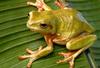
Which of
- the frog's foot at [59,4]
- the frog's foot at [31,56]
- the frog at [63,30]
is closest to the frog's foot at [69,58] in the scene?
the frog at [63,30]

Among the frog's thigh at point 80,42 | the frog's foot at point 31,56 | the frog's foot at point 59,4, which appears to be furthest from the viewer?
the frog's foot at point 59,4

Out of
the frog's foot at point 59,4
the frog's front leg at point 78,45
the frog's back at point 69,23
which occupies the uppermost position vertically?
the frog's foot at point 59,4

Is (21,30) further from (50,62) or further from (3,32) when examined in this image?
(50,62)

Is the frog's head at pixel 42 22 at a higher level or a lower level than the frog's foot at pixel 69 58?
higher

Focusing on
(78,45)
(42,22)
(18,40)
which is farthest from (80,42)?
(18,40)

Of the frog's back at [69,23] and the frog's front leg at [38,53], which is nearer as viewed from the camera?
the frog's front leg at [38,53]

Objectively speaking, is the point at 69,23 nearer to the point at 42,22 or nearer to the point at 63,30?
the point at 63,30

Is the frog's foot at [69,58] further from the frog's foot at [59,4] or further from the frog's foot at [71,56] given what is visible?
the frog's foot at [59,4]

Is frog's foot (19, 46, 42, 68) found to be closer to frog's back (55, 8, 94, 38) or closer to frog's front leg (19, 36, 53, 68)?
frog's front leg (19, 36, 53, 68)

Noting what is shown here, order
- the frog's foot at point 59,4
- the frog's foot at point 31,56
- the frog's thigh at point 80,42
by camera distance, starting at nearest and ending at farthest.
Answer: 1. the frog's foot at point 31,56
2. the frog's thigh at point 80,42
3. the frog's foot at point 59,4
